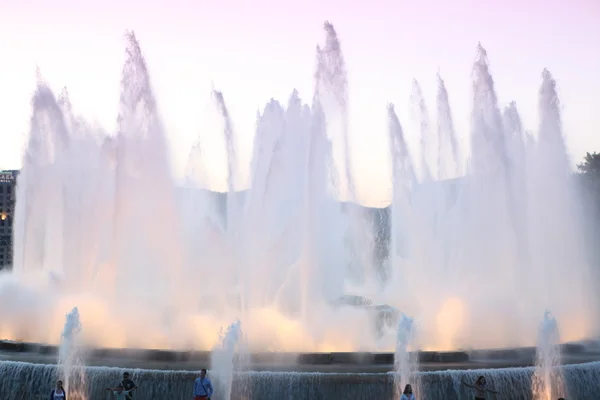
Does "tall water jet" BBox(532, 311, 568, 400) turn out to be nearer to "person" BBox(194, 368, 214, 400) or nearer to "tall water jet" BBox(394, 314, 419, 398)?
"tall water jet" BBox(394, 314, 419, 398)

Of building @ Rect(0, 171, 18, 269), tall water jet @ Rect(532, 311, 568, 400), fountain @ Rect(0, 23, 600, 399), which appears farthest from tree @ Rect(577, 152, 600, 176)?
building @ Rect(0, 171, 18, 269)

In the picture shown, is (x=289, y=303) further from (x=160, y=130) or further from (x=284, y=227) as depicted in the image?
(x=160, y=130)

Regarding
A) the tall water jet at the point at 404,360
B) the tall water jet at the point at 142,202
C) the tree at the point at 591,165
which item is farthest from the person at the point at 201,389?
the tree at the point at 591,165

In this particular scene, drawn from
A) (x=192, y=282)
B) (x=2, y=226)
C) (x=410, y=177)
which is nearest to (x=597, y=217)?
(x=410, y=177)

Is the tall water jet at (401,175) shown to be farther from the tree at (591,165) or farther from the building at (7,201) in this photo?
the building at (7,201)

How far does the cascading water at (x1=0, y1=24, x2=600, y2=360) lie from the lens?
60.2ft

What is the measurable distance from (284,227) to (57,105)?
11.3 meters

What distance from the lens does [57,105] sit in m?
27.1

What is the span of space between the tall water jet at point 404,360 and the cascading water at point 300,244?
3504mm

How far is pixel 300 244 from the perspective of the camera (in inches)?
830

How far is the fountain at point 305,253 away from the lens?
682 inches

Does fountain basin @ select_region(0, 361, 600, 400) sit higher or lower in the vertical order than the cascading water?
lower

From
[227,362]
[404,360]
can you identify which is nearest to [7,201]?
[227,362]

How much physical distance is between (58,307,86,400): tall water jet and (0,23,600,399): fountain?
341 millimetres
